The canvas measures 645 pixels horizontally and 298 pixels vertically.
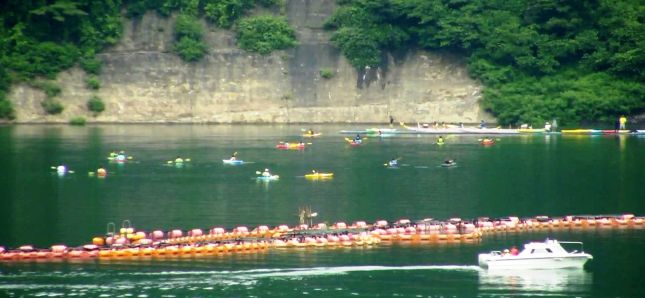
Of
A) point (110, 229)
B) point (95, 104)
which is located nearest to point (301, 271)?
point (110, 229)

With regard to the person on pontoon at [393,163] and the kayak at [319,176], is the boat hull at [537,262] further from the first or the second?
the person on pontoon at [393,163]

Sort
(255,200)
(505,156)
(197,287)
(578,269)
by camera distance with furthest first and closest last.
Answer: (505,156) → (255,200) → (578,269) → (197,287)

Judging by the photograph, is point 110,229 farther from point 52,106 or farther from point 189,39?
point 189,39

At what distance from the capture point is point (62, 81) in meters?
104

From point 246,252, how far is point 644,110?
182 ft

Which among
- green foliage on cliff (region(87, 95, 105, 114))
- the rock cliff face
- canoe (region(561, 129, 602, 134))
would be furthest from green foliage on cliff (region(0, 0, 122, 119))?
canoe (region(561, 129, 602, 134))

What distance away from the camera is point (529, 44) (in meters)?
105

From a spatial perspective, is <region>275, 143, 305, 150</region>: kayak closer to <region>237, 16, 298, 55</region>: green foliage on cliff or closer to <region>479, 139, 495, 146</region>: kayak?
<region>479, 139, 495, 146</region>: kayak

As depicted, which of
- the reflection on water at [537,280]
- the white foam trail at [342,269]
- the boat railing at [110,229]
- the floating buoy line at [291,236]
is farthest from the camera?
the boat railing at [110,229]

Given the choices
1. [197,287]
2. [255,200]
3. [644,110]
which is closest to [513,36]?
[644,110]

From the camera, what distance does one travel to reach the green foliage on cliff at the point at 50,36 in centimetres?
10281

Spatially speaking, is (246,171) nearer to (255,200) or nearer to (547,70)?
(255,200)

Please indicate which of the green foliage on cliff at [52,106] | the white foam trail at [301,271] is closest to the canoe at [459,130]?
the green foliage on cliff at [52,106]

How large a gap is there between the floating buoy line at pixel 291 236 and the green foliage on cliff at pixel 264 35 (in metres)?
51.4
